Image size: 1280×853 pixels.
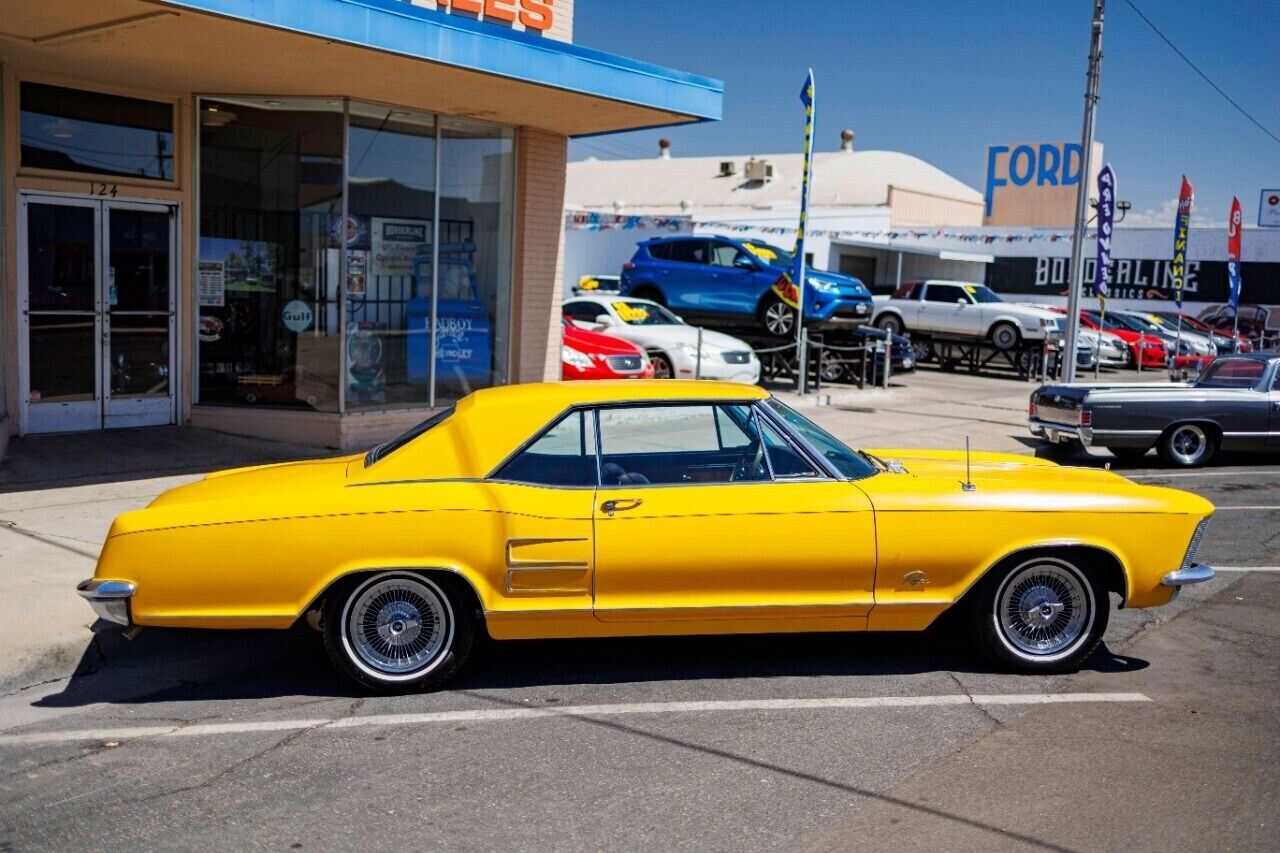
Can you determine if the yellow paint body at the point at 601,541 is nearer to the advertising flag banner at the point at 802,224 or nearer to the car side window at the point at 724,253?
the advertising flag banner at the point at 802,224

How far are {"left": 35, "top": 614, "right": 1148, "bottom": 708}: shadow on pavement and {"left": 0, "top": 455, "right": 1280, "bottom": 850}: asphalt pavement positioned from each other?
19 mm

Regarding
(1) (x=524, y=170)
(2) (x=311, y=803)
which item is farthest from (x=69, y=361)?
(2) (x=311, y=803)

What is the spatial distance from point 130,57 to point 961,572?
8039 mm

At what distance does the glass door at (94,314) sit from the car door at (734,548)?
7.49 meters

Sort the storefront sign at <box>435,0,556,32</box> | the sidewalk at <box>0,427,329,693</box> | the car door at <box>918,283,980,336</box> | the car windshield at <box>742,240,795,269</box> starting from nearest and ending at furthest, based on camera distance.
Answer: the sidewalk at <box>0,427,329,693</box> < the storefront sign at <box>435,0,556,32</box> < the car windshield at <box>742,240,795,269</box> < the car door at <box>918,283,980,336</box>

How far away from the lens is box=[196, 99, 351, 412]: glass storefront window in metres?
12.2

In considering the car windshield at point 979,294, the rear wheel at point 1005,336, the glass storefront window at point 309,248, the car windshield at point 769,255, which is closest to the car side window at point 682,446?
the glass storefront window at point 309,248

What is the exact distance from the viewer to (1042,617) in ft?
19.9

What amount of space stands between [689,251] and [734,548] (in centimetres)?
1746

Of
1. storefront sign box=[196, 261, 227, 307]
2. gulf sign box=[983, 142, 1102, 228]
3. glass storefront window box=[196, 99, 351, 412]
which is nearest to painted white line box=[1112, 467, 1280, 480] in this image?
glass storefront window box=[196, 99, 351, 412]

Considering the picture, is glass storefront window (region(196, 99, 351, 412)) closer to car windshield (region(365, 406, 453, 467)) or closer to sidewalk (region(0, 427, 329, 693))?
sidewalk (region(0, 427, 329, 693))

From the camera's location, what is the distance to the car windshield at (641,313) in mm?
19344

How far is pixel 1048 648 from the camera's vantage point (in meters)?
6.11

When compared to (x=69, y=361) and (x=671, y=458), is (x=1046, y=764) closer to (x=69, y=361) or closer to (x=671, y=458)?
(x=671, y=458)
